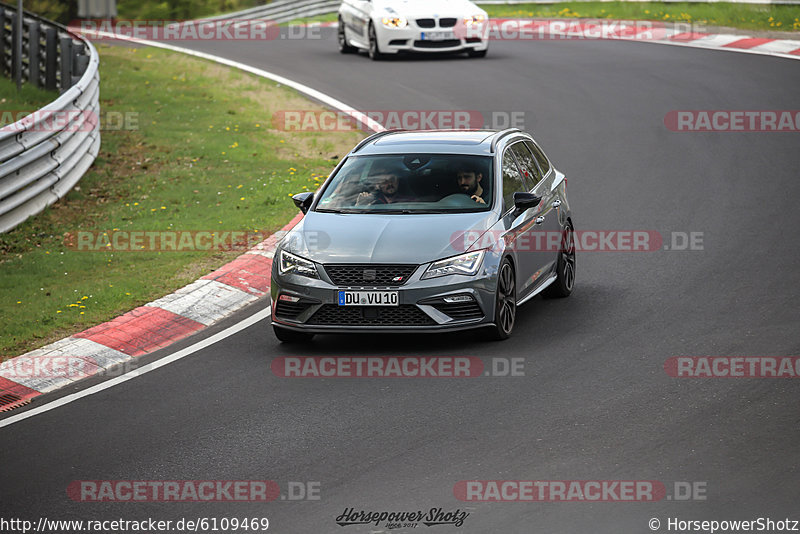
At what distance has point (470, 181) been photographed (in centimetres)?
1111

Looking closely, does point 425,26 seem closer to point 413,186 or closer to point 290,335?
point 413,186

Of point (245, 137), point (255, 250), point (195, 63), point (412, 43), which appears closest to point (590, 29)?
point (412, 43)

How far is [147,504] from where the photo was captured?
702cm

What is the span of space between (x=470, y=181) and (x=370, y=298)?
1.78 meters

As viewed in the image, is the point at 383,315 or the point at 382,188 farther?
the point at 382,188

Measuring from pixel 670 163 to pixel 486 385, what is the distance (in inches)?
360

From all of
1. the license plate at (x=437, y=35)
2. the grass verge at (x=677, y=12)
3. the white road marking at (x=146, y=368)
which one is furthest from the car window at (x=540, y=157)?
the grass verge at (x=677, y=12)

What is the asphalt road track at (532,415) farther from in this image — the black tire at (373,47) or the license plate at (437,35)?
the black tire at (373,47)

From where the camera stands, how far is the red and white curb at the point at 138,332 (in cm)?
→ 983

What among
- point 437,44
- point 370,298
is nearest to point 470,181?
point 370,298

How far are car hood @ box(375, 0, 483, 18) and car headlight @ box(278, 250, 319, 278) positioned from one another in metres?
15.4

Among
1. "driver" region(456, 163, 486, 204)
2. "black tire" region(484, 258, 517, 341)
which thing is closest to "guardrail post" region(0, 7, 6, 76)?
"driver" region(456, 163, 486, 204)

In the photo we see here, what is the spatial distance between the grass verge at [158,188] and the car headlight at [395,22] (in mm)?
3197

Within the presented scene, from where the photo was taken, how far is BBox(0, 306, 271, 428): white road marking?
29.6 ft
